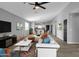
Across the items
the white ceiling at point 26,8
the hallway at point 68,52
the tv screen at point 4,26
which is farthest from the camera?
the tv screen at point 4,26

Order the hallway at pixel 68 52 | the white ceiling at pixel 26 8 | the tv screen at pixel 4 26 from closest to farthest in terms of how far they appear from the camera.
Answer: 1. the hallway at pixel 68 52
2. the white ceiling at pixel 26 8
3. the tv screen at pixel 4 26

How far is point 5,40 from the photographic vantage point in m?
6.03

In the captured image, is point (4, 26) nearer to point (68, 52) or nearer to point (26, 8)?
point (26, 8)

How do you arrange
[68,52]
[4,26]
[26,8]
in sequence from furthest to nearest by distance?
[26,8], [4,26], [68,52]

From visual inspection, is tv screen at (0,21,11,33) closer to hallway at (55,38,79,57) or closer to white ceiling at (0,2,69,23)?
white ceiling at (0,2,69,23)

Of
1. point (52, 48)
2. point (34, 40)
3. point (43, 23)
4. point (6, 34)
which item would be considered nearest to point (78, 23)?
point (34, 40)

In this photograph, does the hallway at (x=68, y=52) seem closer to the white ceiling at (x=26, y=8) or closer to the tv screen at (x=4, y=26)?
the white ceiling at (x=26, y=8)

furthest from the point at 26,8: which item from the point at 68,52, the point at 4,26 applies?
the point at 68,52

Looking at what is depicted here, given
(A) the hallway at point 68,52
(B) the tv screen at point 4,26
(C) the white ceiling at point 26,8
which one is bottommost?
(A) the hallway at point 68,52

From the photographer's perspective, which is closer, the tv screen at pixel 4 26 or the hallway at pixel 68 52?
the hallway at pixel 68 52

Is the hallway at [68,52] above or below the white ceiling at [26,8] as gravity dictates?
below

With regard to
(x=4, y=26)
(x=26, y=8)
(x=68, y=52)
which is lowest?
(x=68, y=52)

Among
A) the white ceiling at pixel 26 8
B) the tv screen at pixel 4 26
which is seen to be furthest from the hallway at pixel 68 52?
the tv screen at pixel 4 26

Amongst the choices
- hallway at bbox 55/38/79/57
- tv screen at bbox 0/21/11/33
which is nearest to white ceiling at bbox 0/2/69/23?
tv screen at bbox 0/21/11/33
